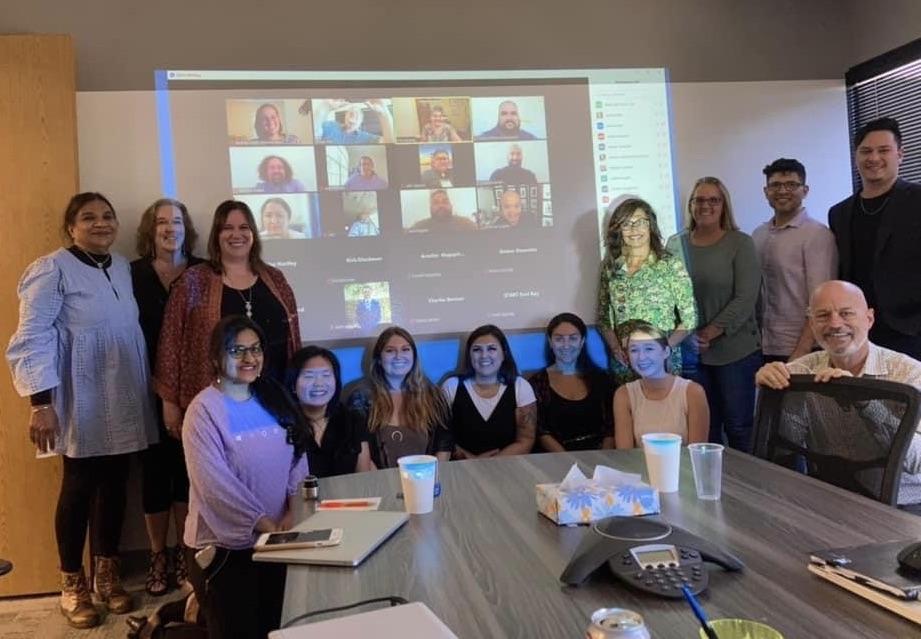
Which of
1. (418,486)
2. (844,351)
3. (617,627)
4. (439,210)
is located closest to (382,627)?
(617,627)

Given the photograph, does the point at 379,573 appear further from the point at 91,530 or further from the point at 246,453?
the point at 91,530

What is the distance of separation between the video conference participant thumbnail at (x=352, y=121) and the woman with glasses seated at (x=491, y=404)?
1.01 metres

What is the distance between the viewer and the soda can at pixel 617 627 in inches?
31.6

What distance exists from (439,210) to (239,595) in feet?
6.63

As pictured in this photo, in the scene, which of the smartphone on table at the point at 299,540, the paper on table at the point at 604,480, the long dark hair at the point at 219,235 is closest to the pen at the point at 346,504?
the smartphone on table at the point at 299,540

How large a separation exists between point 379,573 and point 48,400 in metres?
2.03

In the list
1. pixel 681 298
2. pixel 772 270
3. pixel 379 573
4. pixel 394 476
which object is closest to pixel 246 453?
pixel 394 476

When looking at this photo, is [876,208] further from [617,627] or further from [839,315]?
[617,627]

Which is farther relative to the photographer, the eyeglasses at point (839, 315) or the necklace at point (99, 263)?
the necklace at point (99, 263)

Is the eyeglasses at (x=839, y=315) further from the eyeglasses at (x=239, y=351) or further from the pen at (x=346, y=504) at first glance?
the eyeglasses at (x=239, y=351)

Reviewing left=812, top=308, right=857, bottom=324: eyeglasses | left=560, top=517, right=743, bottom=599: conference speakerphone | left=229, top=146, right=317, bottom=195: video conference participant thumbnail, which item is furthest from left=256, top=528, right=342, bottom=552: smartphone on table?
left=229, top=146, right=317, bottom=195: video conference participant thumbnail

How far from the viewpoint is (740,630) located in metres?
0.85

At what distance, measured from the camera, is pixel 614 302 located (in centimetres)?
338

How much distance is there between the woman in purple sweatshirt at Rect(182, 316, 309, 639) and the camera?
5.69 ft
